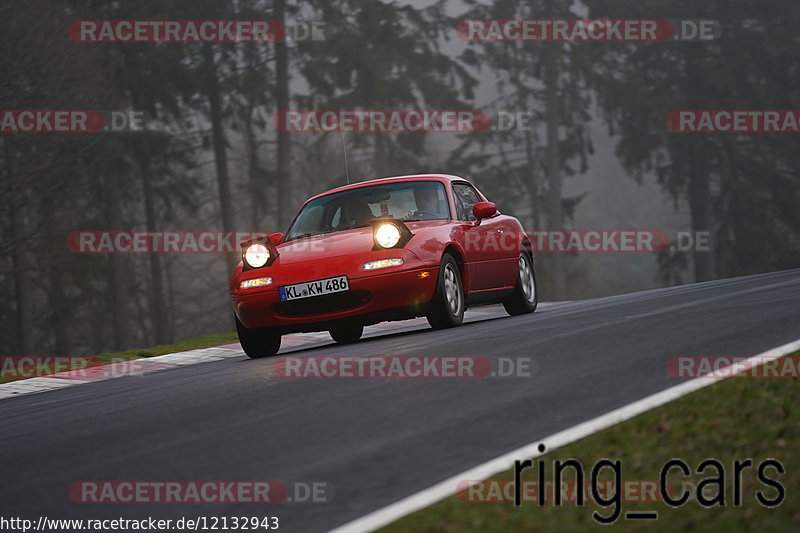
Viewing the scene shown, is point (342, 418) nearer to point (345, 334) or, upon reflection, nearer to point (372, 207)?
point (372, 207)

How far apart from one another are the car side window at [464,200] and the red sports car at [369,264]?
3 centimetres

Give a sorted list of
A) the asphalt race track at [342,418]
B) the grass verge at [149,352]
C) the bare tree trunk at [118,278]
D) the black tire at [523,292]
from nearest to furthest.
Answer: the asphalt race track at [342,418] → the black tire at [523,292] → the grass verge at [149,352] → the bare tree trunk at [118,278]

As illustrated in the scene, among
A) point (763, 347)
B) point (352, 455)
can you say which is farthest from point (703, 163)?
→ point (352, 455)

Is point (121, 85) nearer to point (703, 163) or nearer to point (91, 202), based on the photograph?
point (91, 202)

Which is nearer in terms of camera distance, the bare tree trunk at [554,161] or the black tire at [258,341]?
the black tire at [258,341]

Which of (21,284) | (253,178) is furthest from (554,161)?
(21,284)

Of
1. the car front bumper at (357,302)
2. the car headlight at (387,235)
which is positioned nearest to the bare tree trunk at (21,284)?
the car front bumper at (357,302)

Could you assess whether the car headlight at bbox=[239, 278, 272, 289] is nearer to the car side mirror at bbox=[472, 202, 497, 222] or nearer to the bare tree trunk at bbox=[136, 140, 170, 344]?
the car side mirror at bbox=[472, 202, 497, 222]

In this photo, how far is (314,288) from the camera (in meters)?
9.91

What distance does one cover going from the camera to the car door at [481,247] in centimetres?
1117

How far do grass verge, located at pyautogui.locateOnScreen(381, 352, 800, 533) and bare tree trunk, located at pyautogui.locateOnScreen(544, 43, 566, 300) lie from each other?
37.4 metres

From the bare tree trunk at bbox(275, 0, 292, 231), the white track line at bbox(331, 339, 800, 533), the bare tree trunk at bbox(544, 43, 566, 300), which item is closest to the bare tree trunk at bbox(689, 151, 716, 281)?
the bare tree trunk at bbox(544, 43, 566, 300)

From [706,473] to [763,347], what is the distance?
10.8ft

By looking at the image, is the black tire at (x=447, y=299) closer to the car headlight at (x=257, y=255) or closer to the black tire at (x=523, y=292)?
the car headlight at (x=257, y=255)
